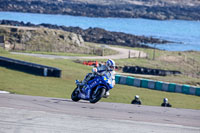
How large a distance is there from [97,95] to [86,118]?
9.54 feet

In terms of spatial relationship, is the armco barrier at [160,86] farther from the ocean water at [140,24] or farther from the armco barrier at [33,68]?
the ocean water at [140,24]

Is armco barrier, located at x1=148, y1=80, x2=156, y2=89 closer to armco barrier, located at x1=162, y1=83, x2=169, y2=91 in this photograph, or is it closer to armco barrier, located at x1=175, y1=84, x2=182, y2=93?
armco barrier, located at x1=162, y1=83, x2=169, y2=91

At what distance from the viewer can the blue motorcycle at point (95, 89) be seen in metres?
15.0

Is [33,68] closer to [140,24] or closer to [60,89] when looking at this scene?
[60,89]

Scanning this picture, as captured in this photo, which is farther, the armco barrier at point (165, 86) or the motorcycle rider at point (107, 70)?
the armco barrier at point (165, 86)

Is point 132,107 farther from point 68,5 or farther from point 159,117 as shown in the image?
point 68,5

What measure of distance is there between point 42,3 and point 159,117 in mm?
162181

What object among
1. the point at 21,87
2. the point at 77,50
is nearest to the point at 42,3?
the point at 77,50

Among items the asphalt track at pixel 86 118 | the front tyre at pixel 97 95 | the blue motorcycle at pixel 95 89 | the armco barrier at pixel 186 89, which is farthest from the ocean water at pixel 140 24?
the asphalt track at pixel 86 118

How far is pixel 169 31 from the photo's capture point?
152 meters

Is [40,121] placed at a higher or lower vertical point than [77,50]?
higher

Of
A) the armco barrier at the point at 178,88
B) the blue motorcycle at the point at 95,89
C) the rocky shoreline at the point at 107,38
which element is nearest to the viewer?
the blue motorcycle at the point at 95,89

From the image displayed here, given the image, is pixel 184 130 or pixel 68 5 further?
pixel 68 5

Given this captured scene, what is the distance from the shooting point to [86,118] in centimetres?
1256
